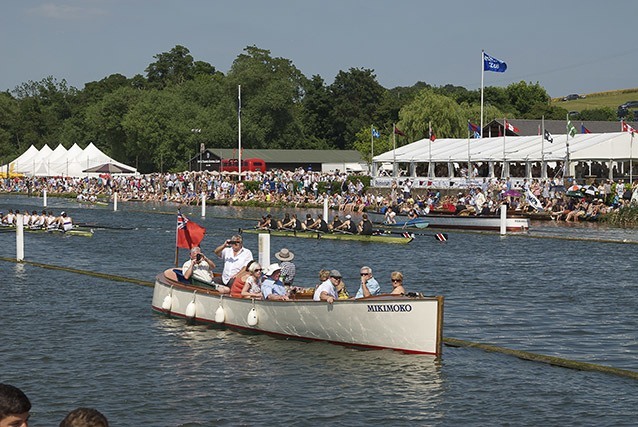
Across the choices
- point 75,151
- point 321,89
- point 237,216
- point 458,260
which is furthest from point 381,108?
point 458,260

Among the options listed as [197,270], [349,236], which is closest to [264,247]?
[197,270]

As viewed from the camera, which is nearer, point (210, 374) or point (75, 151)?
point (210, 374)

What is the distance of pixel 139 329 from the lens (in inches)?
941

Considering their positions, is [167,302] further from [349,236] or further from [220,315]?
[349,236]

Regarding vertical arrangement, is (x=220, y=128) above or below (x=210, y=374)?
above

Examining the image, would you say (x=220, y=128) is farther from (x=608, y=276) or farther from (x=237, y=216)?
(x=608, y=276)

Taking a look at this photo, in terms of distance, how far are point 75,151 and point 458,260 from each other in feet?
269

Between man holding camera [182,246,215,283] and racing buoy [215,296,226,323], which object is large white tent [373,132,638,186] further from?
racing buoy [215,296,226,323]

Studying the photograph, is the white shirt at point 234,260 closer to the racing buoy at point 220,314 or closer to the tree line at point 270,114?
the racing buoy at point 220,314

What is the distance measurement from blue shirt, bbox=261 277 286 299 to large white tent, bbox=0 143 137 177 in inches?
3396

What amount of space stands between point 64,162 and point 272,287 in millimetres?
96686

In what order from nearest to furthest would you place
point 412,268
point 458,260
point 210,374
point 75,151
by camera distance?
point 210,374
point 412,268
point 458,260
point 75,151

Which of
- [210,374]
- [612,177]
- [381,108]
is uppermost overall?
[381,108]

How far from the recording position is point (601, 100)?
559ft
